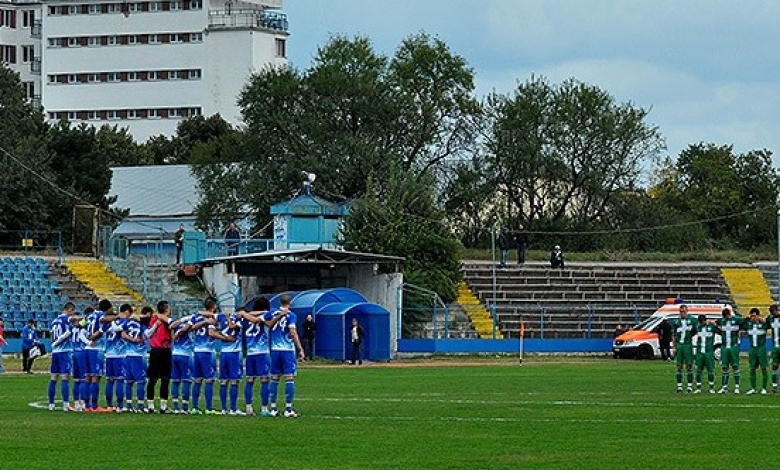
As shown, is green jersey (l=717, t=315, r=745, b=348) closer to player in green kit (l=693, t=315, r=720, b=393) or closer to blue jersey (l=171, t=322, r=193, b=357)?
player in green kit (l=693, t=315, r=720, b=393)

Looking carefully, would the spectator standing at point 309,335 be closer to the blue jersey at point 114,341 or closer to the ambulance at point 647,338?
the ambulance at point 647,338

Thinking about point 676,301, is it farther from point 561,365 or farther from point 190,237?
point 190,237

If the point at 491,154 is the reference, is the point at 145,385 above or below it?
below

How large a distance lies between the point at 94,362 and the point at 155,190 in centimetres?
7702

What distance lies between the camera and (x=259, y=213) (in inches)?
3433

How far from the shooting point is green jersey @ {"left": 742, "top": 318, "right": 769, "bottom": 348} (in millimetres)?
38781

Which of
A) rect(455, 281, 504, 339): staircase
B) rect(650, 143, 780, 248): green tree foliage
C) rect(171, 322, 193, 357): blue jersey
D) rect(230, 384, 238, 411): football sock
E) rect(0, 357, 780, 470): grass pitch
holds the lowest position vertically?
rect(0, 357, 780, 470): grass pitch

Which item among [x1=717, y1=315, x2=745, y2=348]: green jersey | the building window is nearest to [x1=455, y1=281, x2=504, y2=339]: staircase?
[x1=717, y1=315, x2=745, y2=348]: green jersey

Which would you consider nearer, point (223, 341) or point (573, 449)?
point (573, 449)

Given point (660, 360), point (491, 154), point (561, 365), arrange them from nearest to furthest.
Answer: point (561, 365)
point (660, 360)
point (491, 154)

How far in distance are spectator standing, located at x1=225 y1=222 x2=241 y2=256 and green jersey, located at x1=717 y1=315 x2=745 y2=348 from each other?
37768 millimetres

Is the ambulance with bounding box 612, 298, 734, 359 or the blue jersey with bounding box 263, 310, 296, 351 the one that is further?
the ambulance with bounding box 612, 298, 734, 359

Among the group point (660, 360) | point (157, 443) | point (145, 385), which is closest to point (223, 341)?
point (145, 385)

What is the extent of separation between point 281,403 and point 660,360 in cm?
3271
